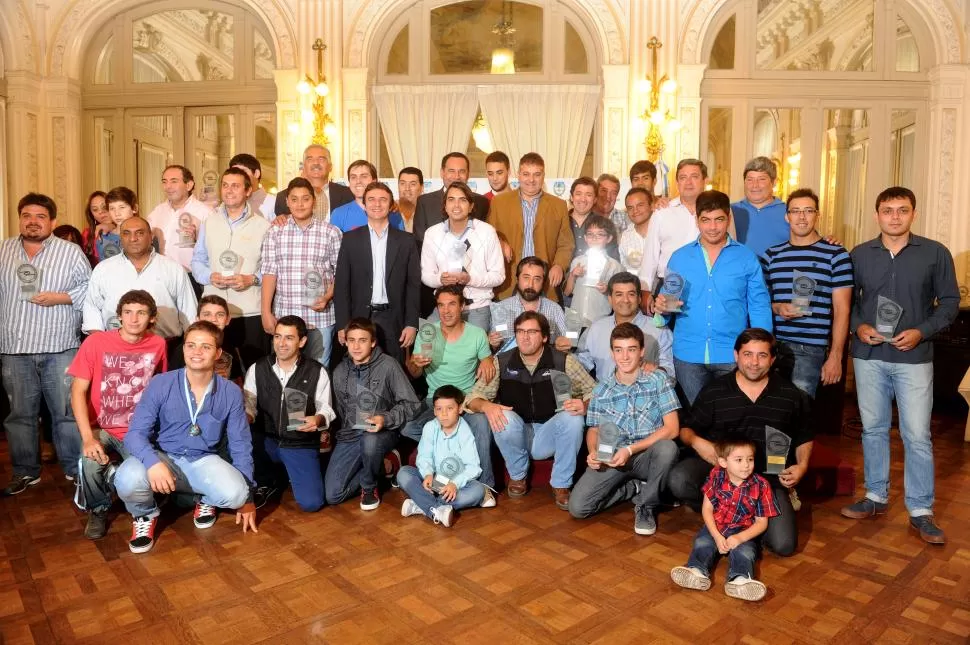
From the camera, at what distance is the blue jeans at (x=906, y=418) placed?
3.72 meters

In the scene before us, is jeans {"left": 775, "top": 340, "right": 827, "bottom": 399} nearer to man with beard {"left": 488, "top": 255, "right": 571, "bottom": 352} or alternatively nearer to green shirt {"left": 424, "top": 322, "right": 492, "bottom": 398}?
man with beard {"left": 488, "top": 255, "right": 571, "bottom": 352}

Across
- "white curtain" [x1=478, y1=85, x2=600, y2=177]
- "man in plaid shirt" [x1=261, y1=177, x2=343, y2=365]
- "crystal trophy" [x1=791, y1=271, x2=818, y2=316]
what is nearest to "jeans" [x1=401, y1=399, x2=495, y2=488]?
"man in plaid shirt" [x1=261, y1=177, x2=343, y2=365]

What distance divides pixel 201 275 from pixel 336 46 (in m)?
4.64

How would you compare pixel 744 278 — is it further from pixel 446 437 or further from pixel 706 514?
pixel 446 437

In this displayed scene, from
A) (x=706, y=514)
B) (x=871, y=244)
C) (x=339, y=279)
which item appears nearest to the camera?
(x=706, y=514)

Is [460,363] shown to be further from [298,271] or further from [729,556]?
[729,556]

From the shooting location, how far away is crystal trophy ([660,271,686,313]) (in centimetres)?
396

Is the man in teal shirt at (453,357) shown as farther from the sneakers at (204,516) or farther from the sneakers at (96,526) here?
the sneakers at (96,526)

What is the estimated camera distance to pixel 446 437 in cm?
416

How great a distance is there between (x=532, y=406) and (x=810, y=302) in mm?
1548

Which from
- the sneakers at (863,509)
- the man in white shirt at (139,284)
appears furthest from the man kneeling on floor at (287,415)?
the sneakers at (863,509)

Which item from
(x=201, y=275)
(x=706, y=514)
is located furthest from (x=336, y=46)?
(x=706, y=514)

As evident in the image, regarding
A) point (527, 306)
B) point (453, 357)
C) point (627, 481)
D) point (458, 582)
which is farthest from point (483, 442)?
point (458, 582)

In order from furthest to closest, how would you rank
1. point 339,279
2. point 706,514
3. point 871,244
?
point 339,279, point 871,244, point 706,514
